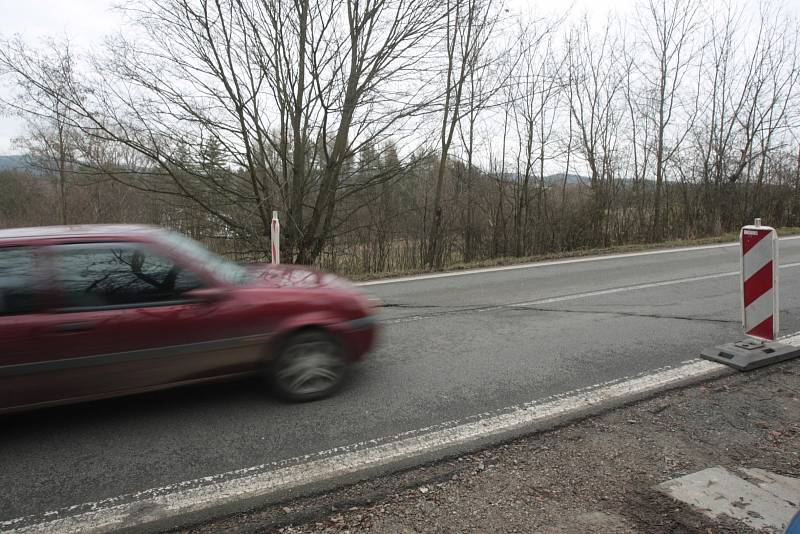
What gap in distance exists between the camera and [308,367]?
3.62 metres

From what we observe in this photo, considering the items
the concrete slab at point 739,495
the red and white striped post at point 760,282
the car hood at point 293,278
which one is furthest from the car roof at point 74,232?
the red and white striped post at point 760,282

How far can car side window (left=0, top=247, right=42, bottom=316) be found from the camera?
116 inches

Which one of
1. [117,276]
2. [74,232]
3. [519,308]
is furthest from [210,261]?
[519,308]

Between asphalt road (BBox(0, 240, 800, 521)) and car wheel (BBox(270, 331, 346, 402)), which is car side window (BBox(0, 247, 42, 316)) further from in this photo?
car wheel (BBox(270, 331, 346, 402))

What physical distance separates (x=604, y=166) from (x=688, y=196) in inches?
165

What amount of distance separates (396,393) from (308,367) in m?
0.74

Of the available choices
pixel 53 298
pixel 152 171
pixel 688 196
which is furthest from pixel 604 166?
pixel 53 298

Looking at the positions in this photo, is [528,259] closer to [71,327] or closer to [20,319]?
[71,327]

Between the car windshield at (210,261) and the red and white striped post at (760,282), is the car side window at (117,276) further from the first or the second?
the red and white striped post at (760,282)

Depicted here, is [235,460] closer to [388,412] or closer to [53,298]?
[388,412]

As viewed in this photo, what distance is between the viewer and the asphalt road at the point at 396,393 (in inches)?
109

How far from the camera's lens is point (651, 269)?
31.5 feet

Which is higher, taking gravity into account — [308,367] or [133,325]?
[133,325]

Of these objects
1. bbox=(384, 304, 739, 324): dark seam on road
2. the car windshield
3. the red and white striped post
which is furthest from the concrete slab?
bbox=(384, 304, 739, 324): dark seam on road
